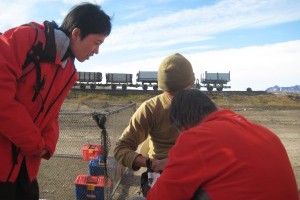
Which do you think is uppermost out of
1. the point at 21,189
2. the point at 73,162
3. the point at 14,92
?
the point at 14,92

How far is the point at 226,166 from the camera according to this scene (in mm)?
1943

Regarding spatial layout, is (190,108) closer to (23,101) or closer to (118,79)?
(23,101)

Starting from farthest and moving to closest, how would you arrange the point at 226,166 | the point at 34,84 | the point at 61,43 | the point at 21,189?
the point at 21,189 → the point at 61,43 → the point at 34,84 → the point at 226,166

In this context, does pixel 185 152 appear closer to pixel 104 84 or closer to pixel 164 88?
pixel 164 88

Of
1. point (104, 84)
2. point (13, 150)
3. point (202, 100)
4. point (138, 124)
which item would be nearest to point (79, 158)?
point (138, 124)

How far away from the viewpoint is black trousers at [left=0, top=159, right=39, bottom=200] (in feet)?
9.17

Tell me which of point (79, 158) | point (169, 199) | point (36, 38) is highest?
point (36, 38)

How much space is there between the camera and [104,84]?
167ft

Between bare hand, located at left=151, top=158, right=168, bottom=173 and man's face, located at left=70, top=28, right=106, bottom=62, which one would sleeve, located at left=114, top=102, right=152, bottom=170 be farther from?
man's face, located at left=70, top=28, right=106, bottom=62

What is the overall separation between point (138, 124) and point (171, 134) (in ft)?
0.97

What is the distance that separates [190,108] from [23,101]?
→ 1118 mm

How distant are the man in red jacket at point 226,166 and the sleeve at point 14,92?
3.24ft

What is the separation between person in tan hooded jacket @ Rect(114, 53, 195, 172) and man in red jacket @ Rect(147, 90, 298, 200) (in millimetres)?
1490

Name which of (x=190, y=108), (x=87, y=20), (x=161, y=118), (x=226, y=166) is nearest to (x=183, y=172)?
(x=226, y=166)
